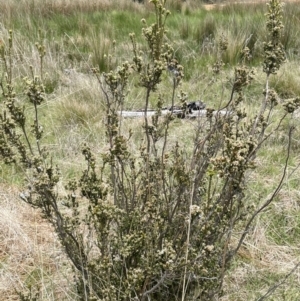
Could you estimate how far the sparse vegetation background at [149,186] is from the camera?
1612 millimetres

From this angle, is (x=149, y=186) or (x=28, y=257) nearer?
(x=149, y=186)

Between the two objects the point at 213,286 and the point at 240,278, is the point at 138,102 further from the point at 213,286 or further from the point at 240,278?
the point at 213,286

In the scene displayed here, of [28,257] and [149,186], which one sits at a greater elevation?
[149,186]

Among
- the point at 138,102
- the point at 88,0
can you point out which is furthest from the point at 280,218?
the point at 88,0

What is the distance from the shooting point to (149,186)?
1816 millimetres

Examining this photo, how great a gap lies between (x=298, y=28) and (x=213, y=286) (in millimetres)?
5538

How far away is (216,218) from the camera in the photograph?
188 centimetres

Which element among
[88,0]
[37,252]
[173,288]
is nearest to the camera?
[173,288]

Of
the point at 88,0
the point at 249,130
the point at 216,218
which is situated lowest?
the point at 88,0

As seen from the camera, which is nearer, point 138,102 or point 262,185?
point 262,185

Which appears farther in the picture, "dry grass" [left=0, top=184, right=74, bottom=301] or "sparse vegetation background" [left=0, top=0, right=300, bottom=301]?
"dry grass" [left=0, top=184, right=74, bottom=301]

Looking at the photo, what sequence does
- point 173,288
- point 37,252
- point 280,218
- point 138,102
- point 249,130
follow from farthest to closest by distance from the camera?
point 138,102
point 280,218
point 37,252
point 249,130
point 173,288

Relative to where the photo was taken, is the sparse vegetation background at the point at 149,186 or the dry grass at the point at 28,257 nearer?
the sparse vegetation background at the point at 149,186

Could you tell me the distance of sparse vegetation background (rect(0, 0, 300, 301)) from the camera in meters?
1.61
